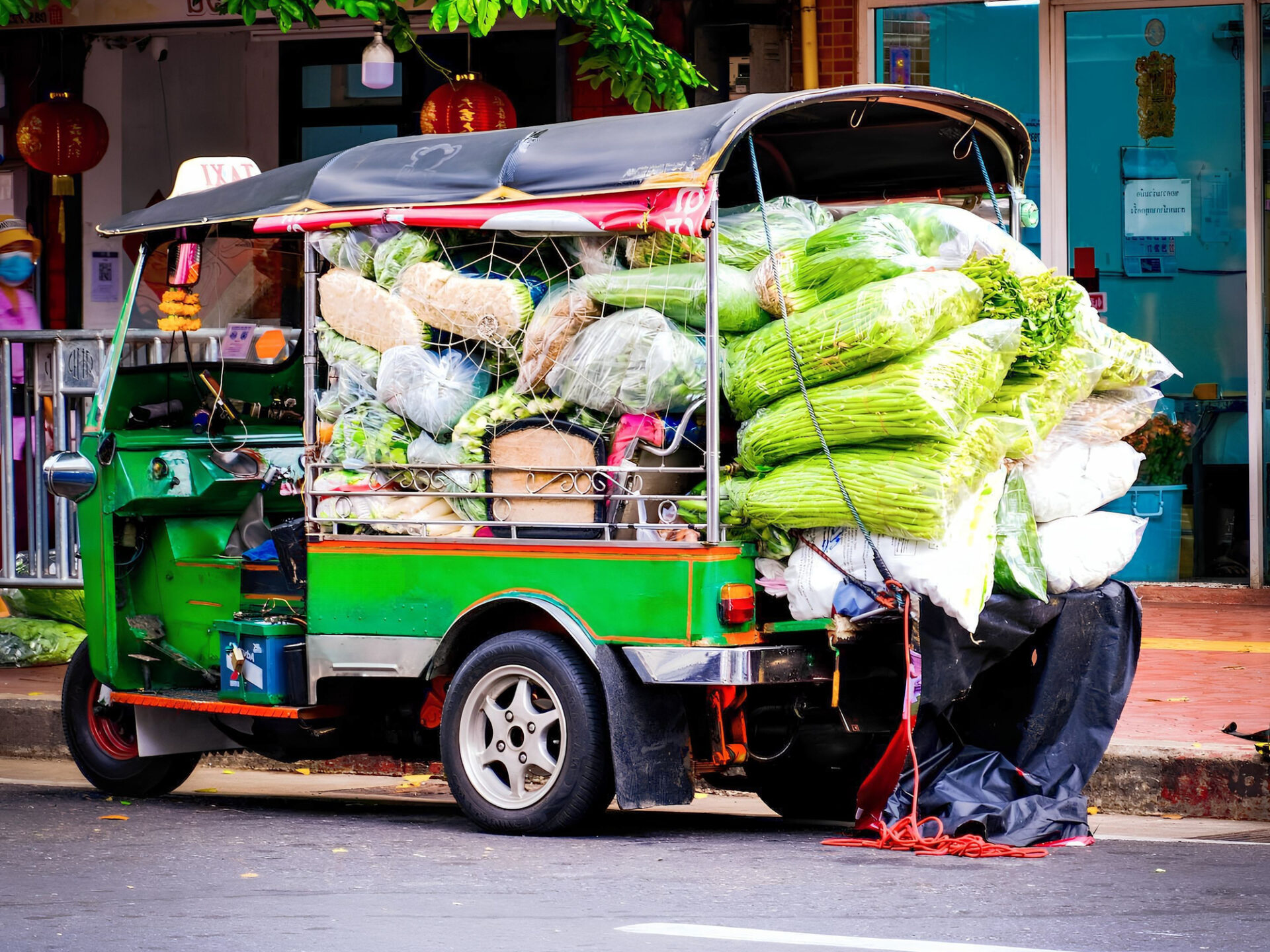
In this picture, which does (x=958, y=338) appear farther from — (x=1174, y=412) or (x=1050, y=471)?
(x=1174, y=412)

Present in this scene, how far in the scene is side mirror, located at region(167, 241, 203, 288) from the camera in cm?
721

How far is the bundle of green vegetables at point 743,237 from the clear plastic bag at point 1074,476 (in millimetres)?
1074

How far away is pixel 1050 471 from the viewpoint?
→ 21.0 ft

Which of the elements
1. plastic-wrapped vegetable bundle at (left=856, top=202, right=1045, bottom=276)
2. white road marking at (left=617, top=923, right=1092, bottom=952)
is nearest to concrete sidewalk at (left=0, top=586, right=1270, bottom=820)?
plastic-wrapped vegetable bundle at (left=856, top=202, right=1045, bottom=276)

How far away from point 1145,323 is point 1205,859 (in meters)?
6.64

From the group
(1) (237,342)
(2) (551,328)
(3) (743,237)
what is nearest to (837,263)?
(3) (743,237)

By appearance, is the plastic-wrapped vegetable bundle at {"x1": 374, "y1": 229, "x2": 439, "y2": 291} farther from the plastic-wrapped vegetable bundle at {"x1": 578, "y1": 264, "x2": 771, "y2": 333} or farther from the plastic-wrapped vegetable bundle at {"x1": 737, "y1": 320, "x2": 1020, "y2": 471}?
the plastic-wrapped vegetable bundle at {"x1": 737, "y1": 320, "x2": 1020, "y2": 471}

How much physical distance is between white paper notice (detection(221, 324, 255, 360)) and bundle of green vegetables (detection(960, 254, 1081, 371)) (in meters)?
2.98

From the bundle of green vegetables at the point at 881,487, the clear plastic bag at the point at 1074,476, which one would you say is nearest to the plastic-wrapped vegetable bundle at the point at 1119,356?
the clear plastic bag at the point at 1074,476

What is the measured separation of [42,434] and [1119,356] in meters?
5.96

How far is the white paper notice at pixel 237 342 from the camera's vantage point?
7.69m

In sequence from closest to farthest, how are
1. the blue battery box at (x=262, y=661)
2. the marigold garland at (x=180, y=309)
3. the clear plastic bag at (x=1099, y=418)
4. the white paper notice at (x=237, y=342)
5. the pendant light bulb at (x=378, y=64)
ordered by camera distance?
the clear plastic bag at (x=1099, y=418) → the blue battery box at (x=262, y=661) → the marigold garland at (x=180, y=309) → the white paper notice at (x=237, y=342) → the pendant light bulb at (x=378, y=64)

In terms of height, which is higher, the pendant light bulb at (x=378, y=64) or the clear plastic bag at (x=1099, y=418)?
the pendant light bulb at (x=378, y=64)

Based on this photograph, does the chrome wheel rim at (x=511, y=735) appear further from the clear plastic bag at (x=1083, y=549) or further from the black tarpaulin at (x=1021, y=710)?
the clear plastic bag at (x=1083, y=549)
